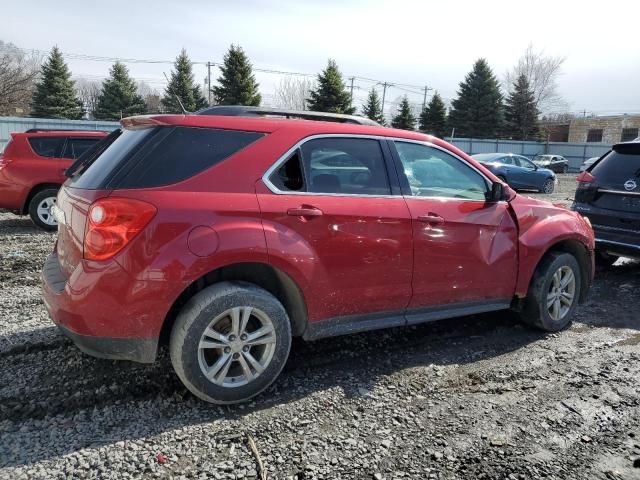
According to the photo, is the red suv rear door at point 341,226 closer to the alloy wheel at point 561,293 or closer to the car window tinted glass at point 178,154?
the car window tinted glass at point 178,154

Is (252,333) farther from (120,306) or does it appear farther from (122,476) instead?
(122,476)

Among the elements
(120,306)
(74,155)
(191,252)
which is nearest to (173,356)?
(120,306)

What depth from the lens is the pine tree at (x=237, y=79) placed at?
36562 mm

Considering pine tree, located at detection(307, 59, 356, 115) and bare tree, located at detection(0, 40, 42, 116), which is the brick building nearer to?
pine tree, located at detection(307, 59, 356, 115)

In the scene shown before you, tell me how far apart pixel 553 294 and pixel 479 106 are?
45.7 m

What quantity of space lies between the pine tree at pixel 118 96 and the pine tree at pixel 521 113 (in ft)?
116

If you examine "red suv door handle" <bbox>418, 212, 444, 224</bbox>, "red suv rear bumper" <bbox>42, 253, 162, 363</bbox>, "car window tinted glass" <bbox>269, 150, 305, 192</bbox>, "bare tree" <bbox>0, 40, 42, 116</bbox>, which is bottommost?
"red suv rear bumper" <bbox>42, 253, 162, 363</bbox>

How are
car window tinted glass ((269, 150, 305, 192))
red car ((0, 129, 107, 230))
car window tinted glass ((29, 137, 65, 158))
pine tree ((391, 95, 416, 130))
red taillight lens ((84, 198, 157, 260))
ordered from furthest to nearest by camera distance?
1. pine tree ((391, 95, 416, 130))
2. car window tinted glass ((29, 137, 65, 158))
3. red car ((0, 129, 107, 230))
4. car window tinted glass ((269, 150, 305, 192))
5. red taillight lens ((84, 198, 157, 260))

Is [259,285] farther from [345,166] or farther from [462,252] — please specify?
[462,252]

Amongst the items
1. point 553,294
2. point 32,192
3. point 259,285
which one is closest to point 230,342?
point 259,285

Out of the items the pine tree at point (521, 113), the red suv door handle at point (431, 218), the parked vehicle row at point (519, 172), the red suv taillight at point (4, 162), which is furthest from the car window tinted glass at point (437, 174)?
Answer: the pine tree at point (521, 113)

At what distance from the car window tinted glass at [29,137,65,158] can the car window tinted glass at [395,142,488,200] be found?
7394 mm

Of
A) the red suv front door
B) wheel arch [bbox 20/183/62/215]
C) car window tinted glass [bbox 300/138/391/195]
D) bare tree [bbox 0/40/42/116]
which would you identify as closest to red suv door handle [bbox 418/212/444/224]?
the red suv front door

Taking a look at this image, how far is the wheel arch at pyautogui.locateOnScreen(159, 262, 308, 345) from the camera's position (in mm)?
2887
